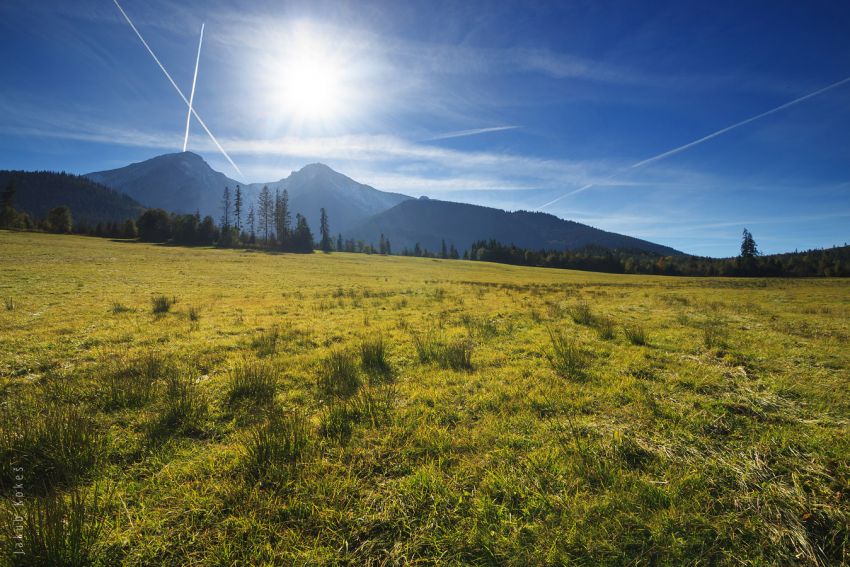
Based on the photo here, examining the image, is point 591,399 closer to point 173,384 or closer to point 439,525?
point 439,525

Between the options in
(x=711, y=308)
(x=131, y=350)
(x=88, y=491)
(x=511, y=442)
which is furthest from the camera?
(x=711, y=308)

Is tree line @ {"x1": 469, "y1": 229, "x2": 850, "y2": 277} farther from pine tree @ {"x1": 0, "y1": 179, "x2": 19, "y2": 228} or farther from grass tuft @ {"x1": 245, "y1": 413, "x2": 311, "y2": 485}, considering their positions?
pine tree @ {"x1": 0, "y1": 179, "x2": 19, "y2": 228}

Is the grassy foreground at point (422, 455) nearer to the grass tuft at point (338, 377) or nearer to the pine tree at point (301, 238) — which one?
the grass tuft at point (338, 377)

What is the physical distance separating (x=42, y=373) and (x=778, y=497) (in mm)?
13260

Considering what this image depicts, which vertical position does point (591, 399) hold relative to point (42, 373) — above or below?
above

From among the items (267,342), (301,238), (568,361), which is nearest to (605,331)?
(568,361)

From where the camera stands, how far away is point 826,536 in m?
2.99

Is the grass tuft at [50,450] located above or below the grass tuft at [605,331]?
below

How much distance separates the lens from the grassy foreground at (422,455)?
2.97 m

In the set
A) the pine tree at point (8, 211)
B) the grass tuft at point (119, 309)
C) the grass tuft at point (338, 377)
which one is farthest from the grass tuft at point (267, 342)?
the pine tree at point (8, 211)

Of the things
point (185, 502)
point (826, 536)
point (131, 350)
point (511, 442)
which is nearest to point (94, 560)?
point (185, 502)

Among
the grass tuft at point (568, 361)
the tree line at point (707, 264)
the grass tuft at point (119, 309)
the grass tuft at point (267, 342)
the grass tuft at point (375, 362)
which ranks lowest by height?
the grass tuft at point (119, 309)

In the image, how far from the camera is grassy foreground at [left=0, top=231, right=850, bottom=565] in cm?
297

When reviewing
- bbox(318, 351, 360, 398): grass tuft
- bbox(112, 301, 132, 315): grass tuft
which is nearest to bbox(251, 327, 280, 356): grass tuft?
bbox(318, 351, 360, 398): grass tuft
